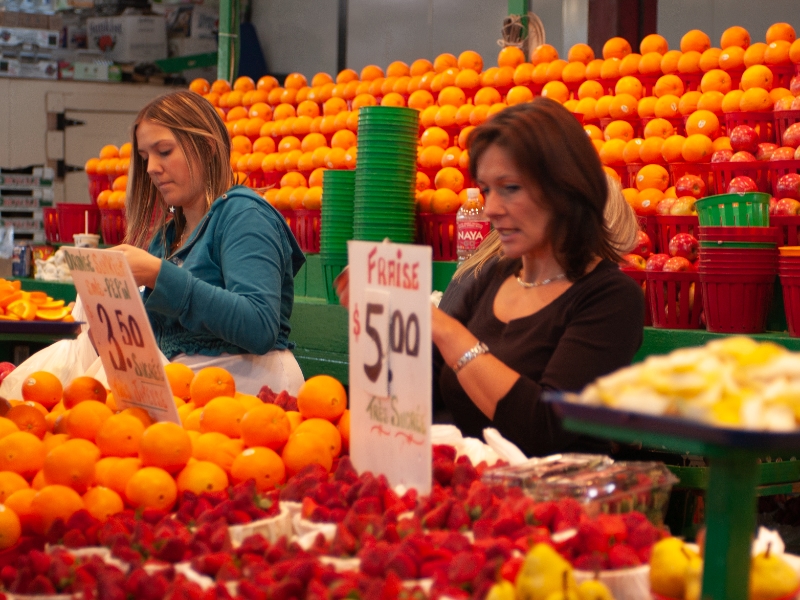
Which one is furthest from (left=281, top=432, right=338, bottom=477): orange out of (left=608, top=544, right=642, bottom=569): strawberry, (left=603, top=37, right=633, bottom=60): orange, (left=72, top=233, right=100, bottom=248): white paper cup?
(left=72, top=233, right=100, bottom=248): white paper cup

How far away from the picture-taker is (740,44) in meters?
4.12

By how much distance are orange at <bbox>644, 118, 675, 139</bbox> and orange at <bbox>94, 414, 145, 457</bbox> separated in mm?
2810

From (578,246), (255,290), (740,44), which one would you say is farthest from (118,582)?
(740,44)

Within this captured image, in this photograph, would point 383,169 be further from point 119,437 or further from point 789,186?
point 119,437

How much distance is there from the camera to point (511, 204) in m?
1.98

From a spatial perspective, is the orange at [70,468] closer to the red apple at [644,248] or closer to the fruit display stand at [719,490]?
the fruit display stand at [719,490]

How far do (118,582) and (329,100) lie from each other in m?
4.54

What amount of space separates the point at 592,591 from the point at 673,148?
289 centimetres

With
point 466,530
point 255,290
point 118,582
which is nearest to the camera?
point 118,582

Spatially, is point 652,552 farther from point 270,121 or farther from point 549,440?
point 270,121

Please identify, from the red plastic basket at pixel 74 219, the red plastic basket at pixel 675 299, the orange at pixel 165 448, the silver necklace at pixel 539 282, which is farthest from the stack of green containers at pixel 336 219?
the orange at pixel 165 448

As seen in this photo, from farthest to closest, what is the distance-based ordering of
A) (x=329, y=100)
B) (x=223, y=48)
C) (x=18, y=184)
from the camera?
(x=18, y=184), (x=223, y=48), (x=329, y=100)

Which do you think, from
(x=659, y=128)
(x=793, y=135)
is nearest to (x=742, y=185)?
(x=793, y=135)

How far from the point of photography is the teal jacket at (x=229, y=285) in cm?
238
